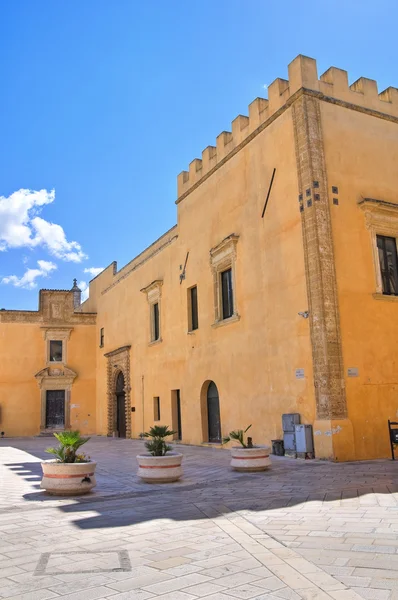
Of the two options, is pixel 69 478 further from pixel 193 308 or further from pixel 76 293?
pixel 76 293

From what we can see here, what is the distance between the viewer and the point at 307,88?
1259 cm

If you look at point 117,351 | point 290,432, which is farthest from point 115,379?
point 290,432

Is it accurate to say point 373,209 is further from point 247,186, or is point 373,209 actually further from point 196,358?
point 196,358

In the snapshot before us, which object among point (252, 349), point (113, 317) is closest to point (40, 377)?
point (113, 317)

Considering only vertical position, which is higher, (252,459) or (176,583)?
(252,459)

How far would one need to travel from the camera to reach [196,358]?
1714cm

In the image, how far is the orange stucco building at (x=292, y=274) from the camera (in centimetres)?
1159

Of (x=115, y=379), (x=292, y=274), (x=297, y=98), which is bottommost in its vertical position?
(x=115, y=379)

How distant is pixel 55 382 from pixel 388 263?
63.2 feet

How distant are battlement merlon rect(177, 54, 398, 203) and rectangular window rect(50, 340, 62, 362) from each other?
623 inches

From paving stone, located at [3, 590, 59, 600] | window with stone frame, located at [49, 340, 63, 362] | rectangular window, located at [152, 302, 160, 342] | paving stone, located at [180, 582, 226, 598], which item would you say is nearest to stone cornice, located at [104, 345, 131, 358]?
rectangular window, located at [152, 302, 160, 342]

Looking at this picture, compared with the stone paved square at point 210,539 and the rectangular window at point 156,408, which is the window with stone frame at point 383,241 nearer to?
the stone paved square at point 210,539

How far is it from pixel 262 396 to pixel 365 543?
8692 millimetres

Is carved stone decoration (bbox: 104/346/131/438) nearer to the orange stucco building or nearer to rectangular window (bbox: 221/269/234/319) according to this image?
the orange stucco building
